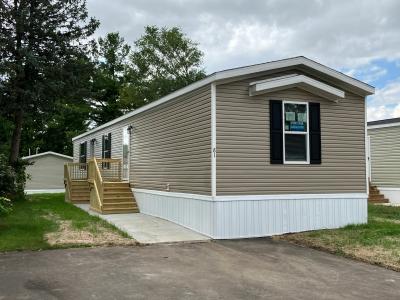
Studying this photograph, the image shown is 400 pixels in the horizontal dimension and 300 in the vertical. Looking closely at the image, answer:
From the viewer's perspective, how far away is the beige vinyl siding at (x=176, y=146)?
390 inches

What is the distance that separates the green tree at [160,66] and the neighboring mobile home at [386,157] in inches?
794

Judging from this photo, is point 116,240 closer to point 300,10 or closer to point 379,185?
point 300,10

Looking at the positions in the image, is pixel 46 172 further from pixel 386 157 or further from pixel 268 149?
pixel 268 149

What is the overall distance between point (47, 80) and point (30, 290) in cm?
1445

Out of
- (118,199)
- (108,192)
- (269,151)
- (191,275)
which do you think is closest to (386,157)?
(269,151)

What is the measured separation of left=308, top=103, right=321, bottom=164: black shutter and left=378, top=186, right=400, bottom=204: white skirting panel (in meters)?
8.55

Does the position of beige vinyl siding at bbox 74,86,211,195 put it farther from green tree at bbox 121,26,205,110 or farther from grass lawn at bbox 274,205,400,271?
green tree at bbox 121,26,205,110

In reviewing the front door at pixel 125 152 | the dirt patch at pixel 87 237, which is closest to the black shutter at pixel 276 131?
the dirt patch at pixel 87 237

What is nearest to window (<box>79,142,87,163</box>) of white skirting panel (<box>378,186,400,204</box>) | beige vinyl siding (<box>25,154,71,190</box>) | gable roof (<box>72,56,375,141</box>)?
beige vinyl siding (<box>25,154,71,190</box>)

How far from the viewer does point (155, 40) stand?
39.9 metres

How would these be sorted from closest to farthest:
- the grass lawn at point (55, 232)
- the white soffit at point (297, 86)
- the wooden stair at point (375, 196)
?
the grass lawn at point (55, 232) < the white soffit at point (297, 86) < the wooden stair at point (375, 196)

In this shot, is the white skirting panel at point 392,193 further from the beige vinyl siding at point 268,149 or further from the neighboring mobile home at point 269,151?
the beige vinyl siding at point 268,149

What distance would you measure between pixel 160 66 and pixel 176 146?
28.2 meters

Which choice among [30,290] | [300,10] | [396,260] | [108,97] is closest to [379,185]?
[300,10]
